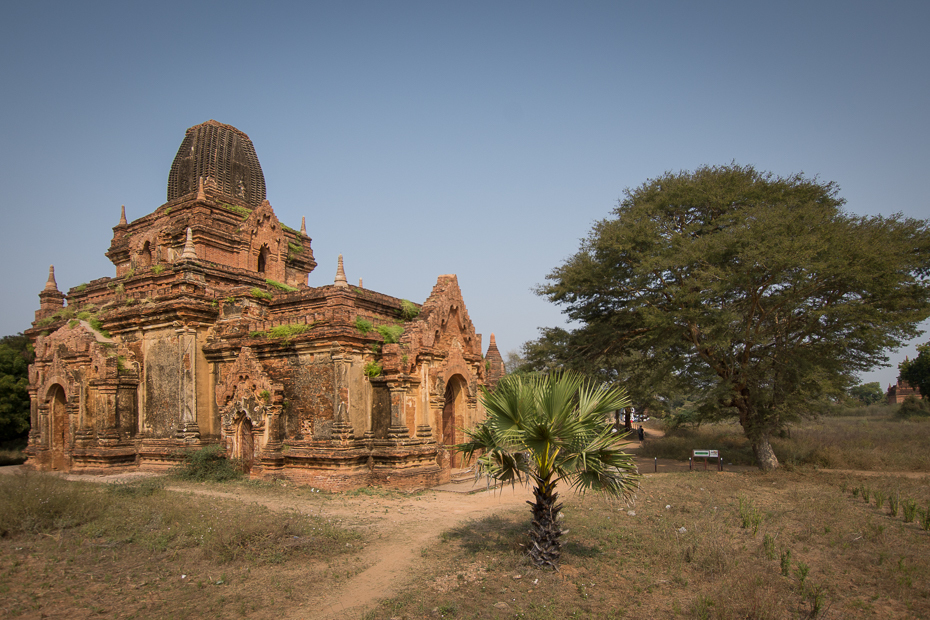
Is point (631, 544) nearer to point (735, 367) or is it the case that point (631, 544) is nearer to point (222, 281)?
point (735, 367)

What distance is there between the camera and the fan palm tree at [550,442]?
782 centimetres

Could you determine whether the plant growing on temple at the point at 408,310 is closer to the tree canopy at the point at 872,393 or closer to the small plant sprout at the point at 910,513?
the small plant sprout at the point at 910,513

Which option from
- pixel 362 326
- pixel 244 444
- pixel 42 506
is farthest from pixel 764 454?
pixel 42 506

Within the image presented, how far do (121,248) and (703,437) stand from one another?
88.3 ft

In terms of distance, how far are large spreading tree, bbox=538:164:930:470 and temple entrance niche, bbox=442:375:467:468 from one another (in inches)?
217

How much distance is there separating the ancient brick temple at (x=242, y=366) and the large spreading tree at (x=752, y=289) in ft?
18.1

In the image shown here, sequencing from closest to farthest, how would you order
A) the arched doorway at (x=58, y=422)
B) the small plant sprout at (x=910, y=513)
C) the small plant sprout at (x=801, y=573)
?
the small plant sprout at (x=801, y=573), the small plant sprout at (x=910, y=513), the arched doorway at (x=58, y=422)

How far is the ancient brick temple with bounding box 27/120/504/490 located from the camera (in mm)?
15281

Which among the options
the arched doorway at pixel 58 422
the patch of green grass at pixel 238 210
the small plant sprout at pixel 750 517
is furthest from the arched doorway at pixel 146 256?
the small plant sprout at pixel 750 517

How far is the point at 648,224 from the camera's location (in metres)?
18.8

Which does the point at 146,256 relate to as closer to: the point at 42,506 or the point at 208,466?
the point at 208,466

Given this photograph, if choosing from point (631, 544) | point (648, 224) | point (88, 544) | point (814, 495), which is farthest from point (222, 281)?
point (814, 495)

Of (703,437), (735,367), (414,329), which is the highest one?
(414,329)

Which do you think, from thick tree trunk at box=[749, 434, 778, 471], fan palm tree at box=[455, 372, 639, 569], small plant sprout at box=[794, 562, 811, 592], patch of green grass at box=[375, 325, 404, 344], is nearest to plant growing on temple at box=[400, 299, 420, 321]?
patch of green grass at box=[375, 325, 404, 344]
